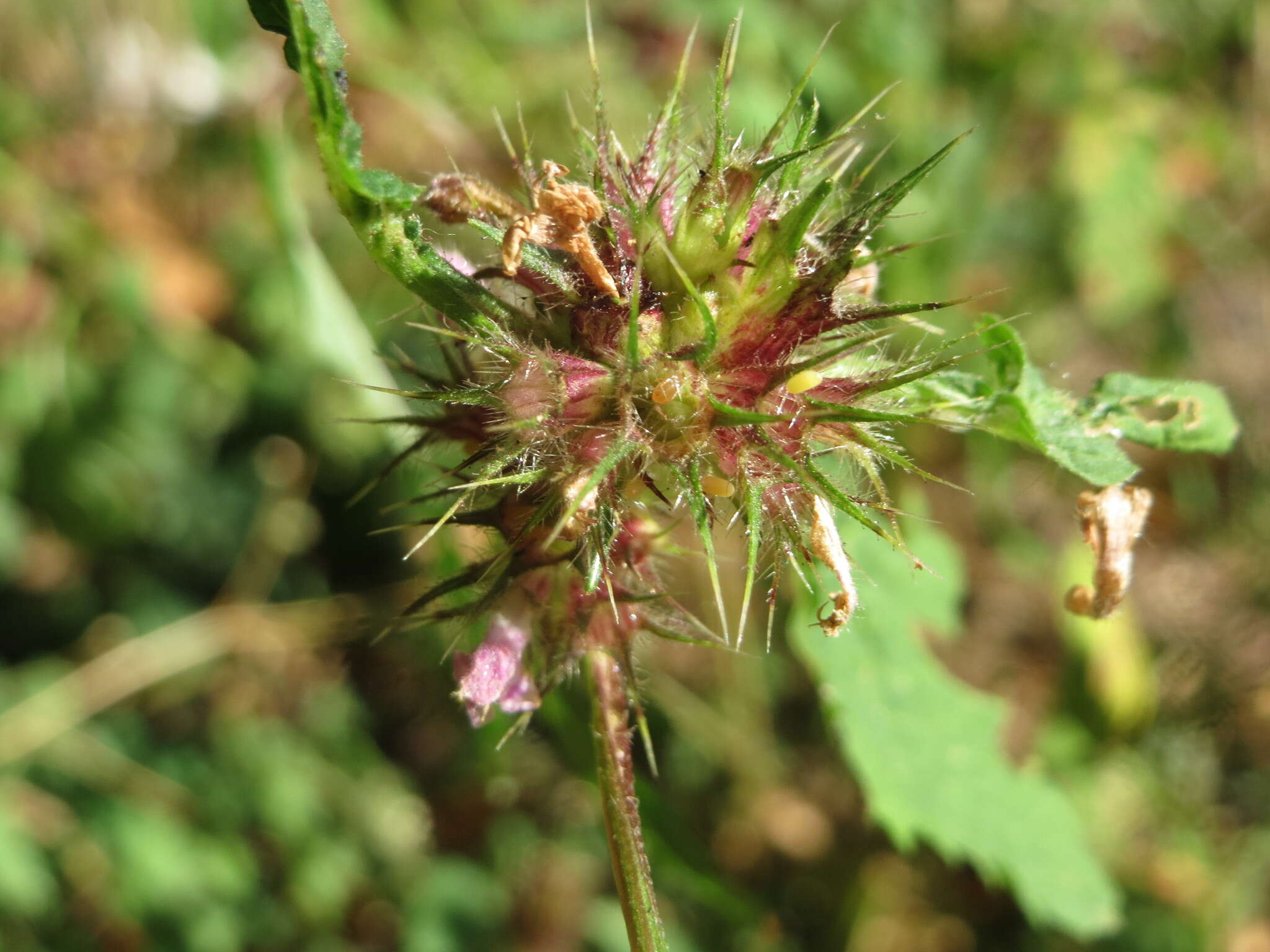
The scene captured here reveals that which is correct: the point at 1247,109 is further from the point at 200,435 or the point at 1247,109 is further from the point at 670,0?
the point at 200,435

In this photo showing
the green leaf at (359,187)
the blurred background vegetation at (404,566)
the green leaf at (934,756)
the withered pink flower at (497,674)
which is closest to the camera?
the green leaf at (359,187)

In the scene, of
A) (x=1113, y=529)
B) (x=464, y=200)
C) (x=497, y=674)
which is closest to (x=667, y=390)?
(x=464, y=200)

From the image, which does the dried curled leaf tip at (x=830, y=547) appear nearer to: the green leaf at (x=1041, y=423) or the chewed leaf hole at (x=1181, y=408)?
the green leaf at (x=1041, y=423)

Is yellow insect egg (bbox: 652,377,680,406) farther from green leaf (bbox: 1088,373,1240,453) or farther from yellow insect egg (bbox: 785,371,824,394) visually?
green leaf (bbox: 1088,373,1240,453)

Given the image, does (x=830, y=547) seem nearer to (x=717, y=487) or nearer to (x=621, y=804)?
(x=717, y=487)

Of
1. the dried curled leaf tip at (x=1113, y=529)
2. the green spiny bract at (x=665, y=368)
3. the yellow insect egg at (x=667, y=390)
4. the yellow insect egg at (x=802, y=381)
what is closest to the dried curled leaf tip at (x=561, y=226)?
the green spiny bract at (x=665, y=368)

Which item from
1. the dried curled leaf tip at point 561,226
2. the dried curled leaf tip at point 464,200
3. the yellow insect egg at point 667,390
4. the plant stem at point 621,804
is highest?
the dried curled leaf tip at point 464,200

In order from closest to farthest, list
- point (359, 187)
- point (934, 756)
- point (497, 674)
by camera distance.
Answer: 1. point (359, 187)
2. point (497, 674)
3. point (934, 756)

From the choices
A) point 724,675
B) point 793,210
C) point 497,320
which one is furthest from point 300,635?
point 793,210
